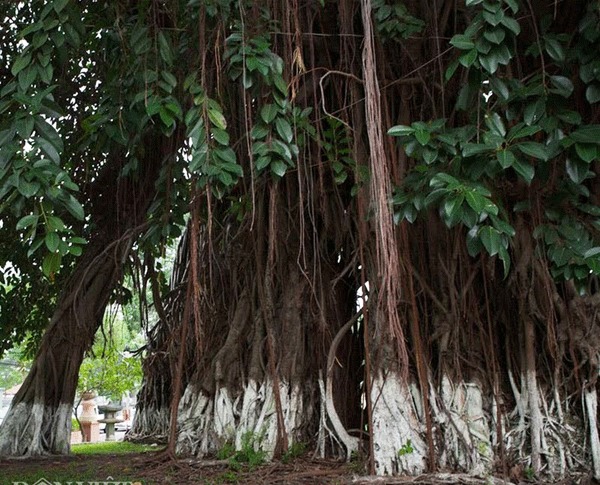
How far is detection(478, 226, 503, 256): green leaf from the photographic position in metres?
2.38

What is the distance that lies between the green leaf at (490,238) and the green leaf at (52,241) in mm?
1404

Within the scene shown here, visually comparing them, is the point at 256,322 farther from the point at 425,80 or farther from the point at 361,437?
the point at 425,80

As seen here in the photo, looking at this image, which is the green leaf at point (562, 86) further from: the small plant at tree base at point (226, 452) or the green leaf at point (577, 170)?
the small plant at tree base at point (226, 452)

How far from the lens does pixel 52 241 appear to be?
2332mm

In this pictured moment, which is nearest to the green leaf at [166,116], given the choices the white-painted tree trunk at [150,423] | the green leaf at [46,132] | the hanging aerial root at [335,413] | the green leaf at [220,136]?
the green leaf at [220,136]

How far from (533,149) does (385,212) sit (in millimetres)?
551

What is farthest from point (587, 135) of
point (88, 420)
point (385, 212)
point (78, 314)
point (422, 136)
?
point (88, 420)

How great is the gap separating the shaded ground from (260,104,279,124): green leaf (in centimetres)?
147

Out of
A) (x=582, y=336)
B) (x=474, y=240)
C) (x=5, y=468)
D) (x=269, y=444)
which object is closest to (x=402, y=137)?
(x=474, y=240)

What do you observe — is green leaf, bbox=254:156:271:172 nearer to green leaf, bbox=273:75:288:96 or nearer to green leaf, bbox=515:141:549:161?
green leaf, bbox=273:75:288:96

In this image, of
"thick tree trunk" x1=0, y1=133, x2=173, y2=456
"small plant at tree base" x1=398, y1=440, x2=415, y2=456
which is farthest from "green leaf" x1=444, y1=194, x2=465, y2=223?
"thick tree trunk" x1=0, y1=133, x2=173, y2=456

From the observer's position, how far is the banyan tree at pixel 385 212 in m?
2.59

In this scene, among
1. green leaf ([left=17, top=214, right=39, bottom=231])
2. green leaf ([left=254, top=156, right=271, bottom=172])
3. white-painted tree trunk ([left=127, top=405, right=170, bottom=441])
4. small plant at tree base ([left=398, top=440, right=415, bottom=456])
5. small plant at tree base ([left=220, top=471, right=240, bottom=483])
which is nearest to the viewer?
green leaf ([left=17, top=214, right=39, bottom=231])

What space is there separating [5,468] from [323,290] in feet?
6.31
